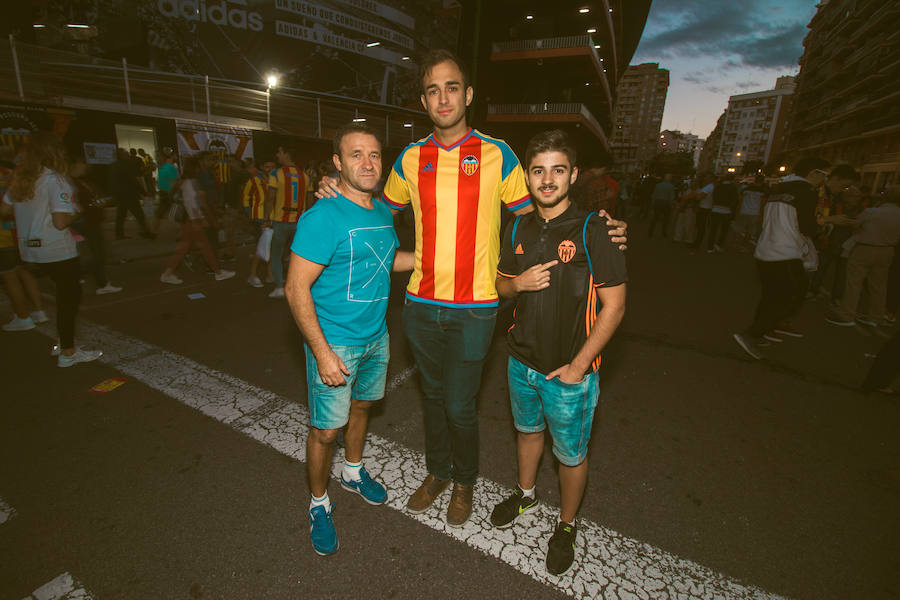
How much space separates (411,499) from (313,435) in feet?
2.64

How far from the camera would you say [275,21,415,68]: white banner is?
21500 millimetres

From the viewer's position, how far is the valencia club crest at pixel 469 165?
228 centimetres

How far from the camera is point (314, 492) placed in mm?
2375

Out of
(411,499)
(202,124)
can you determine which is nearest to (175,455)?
(411,499)

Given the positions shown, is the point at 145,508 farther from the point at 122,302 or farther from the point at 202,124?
the point at 202,124

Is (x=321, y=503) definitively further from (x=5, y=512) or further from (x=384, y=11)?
(x=384, y=11)

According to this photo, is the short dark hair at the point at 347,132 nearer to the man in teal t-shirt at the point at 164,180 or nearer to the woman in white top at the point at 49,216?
the woman in white top at the point at 49,216

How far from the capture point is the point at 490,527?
2.56 m

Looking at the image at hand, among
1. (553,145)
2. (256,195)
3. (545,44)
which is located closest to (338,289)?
(553,145)

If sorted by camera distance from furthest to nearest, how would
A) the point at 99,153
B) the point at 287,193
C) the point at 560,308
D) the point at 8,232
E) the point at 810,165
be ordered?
the point at 99,153
the point at 287,193
the point at 810,165
the point at 8,232
the point at 560,308

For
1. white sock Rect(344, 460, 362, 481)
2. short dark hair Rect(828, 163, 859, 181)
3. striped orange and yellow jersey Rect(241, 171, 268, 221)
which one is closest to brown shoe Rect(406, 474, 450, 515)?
white sock Rect(344, 460, 362, 481)

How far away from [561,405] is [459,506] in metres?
0.98

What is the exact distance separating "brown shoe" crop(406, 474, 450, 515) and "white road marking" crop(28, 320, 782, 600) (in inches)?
1.7

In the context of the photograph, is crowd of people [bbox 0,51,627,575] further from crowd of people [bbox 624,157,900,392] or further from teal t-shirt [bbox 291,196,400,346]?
crowd of people [bbox 624,157,900,392]
